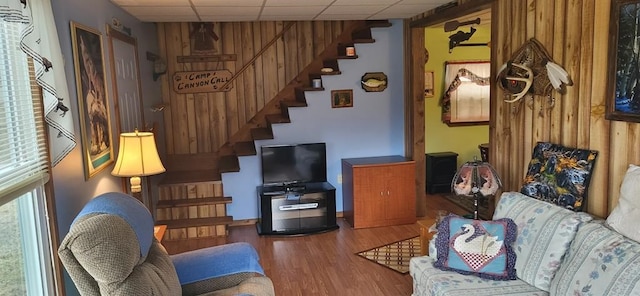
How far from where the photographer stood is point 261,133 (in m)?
5.55

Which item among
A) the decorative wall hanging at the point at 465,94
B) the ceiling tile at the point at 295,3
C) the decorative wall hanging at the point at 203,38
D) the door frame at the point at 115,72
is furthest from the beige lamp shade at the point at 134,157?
the decorative wall hanging at the point at 465,94

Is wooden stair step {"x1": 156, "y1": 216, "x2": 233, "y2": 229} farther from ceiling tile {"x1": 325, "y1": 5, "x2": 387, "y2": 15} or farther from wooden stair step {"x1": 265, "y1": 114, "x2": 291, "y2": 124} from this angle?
ceiling tile {"x1": 325, "y1": 5, "x2": 387, "y2": 15}

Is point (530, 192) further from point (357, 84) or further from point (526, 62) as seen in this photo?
point (357, 84)

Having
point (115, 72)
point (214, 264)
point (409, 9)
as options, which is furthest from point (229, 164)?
point (214, 264)

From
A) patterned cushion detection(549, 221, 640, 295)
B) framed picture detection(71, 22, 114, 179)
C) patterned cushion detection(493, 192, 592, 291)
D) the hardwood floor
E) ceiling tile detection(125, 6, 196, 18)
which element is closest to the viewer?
patterned cushion detection(549, 221, 640, 295)

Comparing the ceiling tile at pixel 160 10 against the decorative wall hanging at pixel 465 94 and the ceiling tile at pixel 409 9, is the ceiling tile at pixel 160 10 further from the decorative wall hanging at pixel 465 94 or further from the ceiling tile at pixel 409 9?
the decorative wall hanging at pixel 465 94

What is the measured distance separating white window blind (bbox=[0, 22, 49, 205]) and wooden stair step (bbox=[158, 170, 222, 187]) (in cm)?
305

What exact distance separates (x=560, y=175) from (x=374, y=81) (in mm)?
2777

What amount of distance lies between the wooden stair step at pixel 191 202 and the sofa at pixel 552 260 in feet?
8.86

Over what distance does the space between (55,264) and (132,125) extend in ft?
6.51

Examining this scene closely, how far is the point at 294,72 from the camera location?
19.6 ft

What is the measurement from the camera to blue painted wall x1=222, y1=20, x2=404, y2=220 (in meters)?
5.28

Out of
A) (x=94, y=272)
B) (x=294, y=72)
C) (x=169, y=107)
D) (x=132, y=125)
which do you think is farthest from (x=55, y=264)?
(x=294, y=72)

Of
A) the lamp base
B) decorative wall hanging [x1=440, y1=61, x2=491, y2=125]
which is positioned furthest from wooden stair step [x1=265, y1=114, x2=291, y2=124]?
decorative wall hanging [x1=440, y1=61, x2=491, y2=125]
